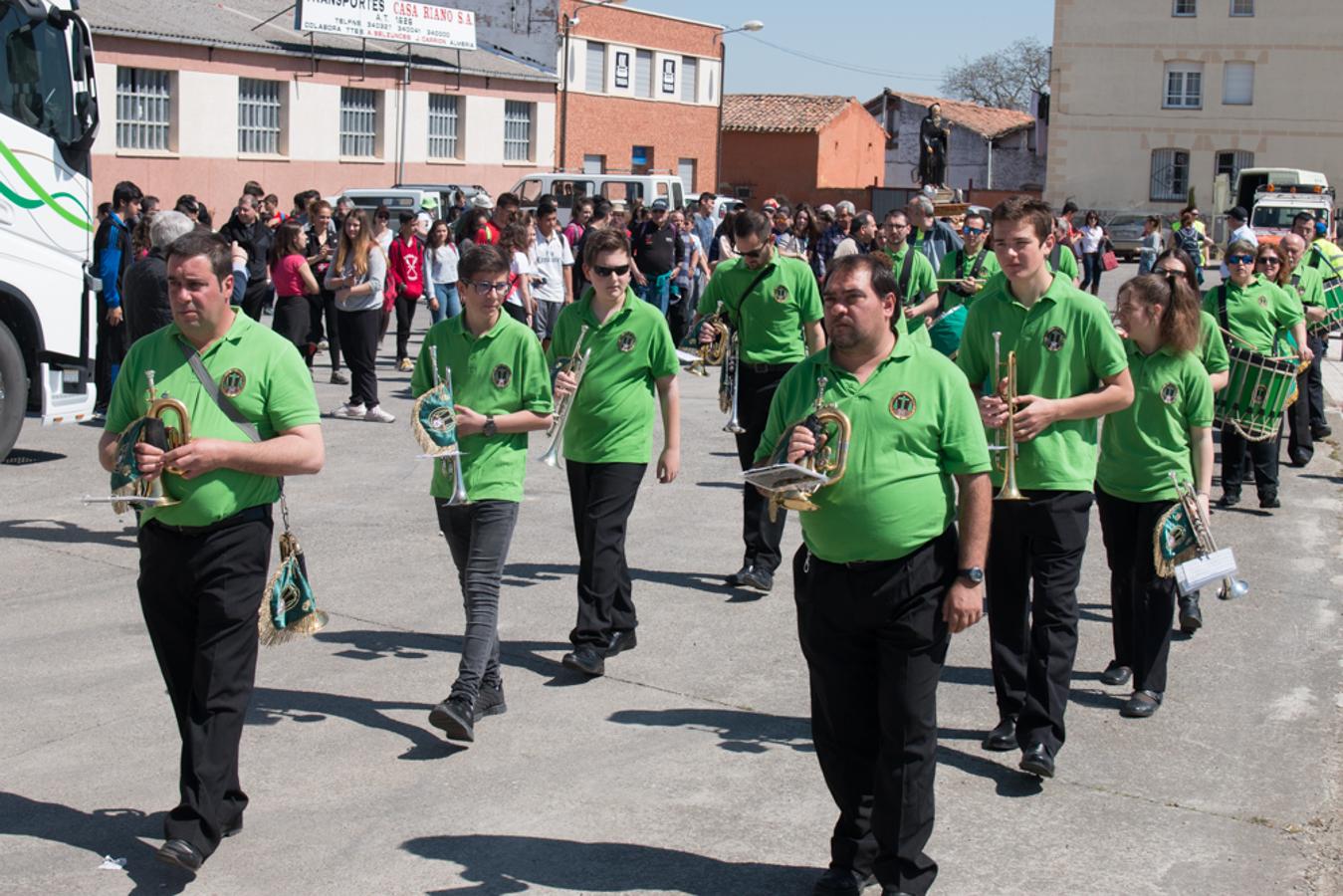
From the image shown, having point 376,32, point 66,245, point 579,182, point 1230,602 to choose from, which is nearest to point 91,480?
point 66,245

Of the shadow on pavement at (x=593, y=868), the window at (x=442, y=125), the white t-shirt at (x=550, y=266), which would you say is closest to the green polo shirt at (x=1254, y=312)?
the shadow on pavement at (x=593, y=868)

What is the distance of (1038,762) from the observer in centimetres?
586

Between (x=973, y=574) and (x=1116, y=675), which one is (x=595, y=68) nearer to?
(x=1116, y=675)

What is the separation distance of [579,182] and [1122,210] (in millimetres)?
35246

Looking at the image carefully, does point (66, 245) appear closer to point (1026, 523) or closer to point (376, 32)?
point (1026, 523)

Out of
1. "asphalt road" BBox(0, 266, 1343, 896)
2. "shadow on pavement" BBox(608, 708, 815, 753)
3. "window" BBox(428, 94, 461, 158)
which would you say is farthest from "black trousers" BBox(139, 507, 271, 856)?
"window" BBox(428, 94, 461, 158)

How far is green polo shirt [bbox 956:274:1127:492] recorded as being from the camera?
5938mm

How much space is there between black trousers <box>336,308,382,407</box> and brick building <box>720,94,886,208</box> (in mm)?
49710

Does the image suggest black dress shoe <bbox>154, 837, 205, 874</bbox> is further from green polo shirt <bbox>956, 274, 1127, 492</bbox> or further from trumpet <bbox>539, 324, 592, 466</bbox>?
green polo shirt <bbox>956, 274, 1127, 492</bbox>

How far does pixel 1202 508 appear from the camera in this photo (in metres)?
6.79

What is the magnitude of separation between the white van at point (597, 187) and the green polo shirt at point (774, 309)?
20982 millimetres

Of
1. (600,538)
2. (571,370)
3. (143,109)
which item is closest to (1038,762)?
(600,538)

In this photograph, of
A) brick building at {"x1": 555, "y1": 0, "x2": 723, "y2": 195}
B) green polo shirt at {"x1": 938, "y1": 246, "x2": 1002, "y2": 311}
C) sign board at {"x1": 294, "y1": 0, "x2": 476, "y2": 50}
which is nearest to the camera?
green polo shirt at {"x1": 938, "y1": 246, "x2": 1002, "y2": 311}

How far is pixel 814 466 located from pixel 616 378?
111 inches
